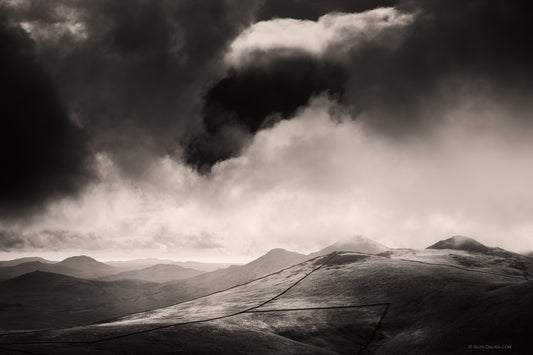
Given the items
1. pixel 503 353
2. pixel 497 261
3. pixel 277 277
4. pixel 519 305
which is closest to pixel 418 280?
pixel 519 305

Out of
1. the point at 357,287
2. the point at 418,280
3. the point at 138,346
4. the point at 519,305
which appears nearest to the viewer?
the point at 138,346

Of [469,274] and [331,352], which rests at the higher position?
[469,274]

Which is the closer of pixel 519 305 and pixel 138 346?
pixel 138 346

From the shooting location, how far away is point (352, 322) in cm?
8338

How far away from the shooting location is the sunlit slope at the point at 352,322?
58906 millimetres

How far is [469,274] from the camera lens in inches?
4190

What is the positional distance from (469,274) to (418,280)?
657 inches

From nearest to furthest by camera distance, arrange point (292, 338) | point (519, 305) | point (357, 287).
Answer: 1. point (519, 305)
2. point (292, 338)
3. point (357, 287)

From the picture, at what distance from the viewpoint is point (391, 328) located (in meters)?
77.3

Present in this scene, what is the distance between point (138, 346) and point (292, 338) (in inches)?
1207

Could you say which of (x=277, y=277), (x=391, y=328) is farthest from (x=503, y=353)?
(x=277, y=277)

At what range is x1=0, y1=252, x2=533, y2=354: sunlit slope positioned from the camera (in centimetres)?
5891

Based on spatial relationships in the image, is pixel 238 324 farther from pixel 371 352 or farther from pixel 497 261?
pixel 497 261

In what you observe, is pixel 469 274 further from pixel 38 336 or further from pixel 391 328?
pixel 38 336
